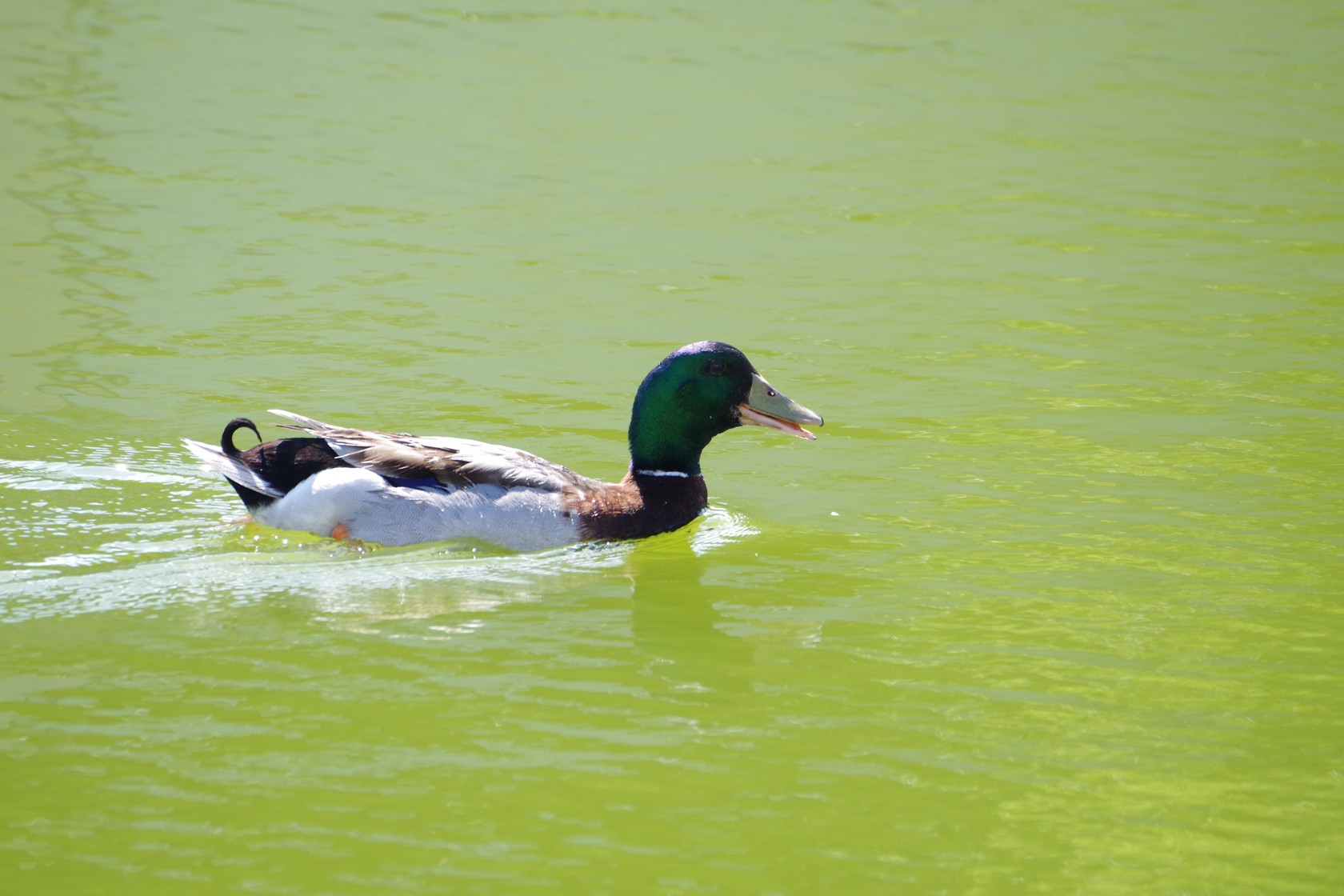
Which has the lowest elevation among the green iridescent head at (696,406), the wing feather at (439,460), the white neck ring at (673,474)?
the white neck ring at (673,474)

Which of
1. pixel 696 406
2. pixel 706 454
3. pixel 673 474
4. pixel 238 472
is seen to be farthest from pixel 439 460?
pixel 706 454

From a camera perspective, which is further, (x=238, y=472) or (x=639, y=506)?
(x=639, y=506)

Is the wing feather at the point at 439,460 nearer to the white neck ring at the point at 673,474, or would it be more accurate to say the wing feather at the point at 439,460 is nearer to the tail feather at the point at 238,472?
the tail feather at the point at 238,472

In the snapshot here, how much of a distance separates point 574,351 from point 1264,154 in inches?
330

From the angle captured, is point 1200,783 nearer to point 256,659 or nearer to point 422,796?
point 422,796

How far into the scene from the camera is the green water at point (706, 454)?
5.25 meters

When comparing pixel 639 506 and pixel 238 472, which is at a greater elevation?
pixel 238 472

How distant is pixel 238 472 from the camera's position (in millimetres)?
8062

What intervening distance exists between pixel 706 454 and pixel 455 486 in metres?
2.23

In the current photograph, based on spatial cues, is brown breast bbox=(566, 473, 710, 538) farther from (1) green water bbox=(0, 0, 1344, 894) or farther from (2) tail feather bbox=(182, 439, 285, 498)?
(2) tail feather bbox=(182, 439, 285, 498)

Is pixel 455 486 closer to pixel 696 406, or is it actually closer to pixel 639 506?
pixel 639 506

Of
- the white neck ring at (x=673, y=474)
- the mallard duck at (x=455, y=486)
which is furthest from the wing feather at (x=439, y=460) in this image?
the white neck ring at (x=673, y=474)

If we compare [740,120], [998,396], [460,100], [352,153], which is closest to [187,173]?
[352,153]

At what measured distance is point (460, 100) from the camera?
57.7ft
